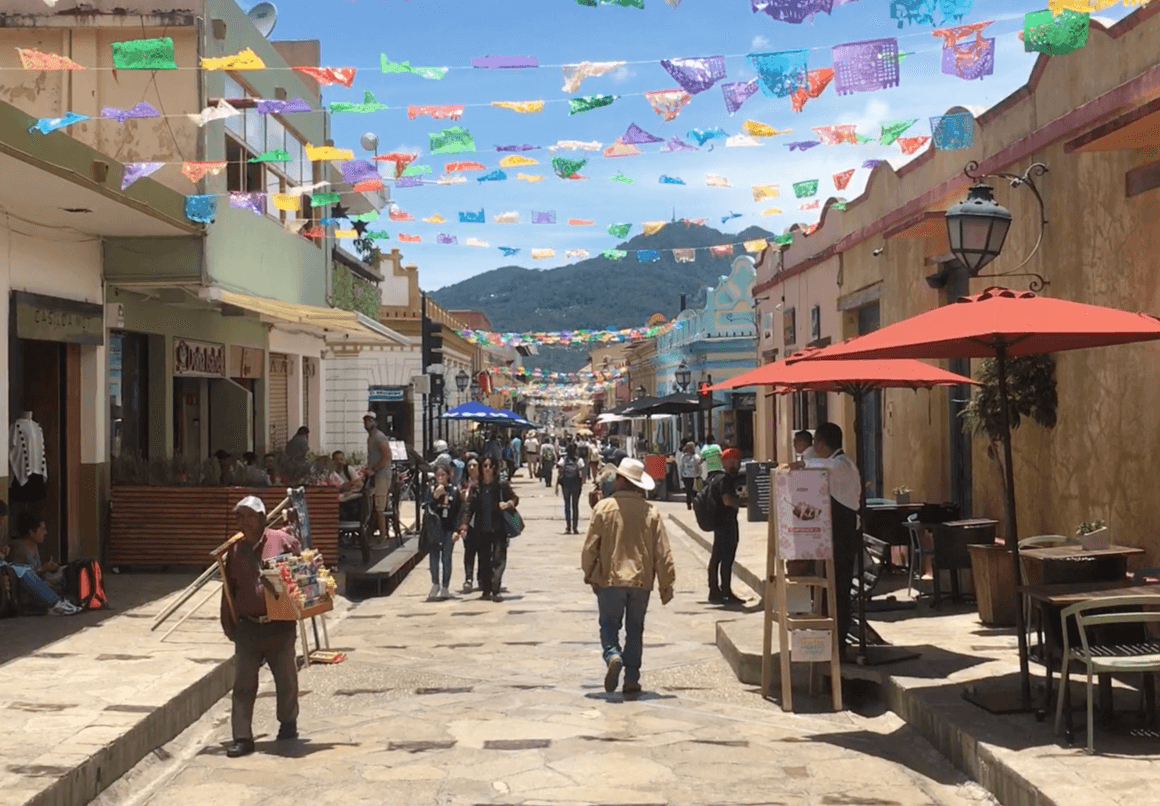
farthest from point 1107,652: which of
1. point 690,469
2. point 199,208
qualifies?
point 690,469

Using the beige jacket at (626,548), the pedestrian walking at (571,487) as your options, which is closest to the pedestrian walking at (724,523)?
the beige jacket at (626,548)

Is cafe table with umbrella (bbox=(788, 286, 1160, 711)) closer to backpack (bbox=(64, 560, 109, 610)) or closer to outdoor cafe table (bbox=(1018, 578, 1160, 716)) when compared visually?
outdoor cafe table (bbox=(1018, 578, 1160, 716))

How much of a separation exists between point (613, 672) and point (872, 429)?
1136 centimetres

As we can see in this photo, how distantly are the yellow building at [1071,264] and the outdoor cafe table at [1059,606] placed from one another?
116 inches

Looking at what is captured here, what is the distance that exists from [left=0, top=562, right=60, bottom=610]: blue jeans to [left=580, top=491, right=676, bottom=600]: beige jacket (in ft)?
17.6

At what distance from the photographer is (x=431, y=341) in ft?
120

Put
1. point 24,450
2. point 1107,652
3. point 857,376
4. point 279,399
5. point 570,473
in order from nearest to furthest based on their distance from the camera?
point 1107,652 → point 857,376 → point 24,450 → point 570,473 → point 279,399

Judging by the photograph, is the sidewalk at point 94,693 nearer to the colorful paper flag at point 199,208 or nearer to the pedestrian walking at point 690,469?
the colorful paper flag at point 199,208

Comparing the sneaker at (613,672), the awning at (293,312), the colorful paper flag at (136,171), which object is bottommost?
the sneaker at (613,672)

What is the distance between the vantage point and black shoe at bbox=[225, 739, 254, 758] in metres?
7.59

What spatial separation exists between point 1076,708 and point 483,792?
342 cm

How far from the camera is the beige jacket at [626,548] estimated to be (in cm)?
923

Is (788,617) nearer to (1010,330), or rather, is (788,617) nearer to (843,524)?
(843,524)

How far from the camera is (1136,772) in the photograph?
19.8 ft
